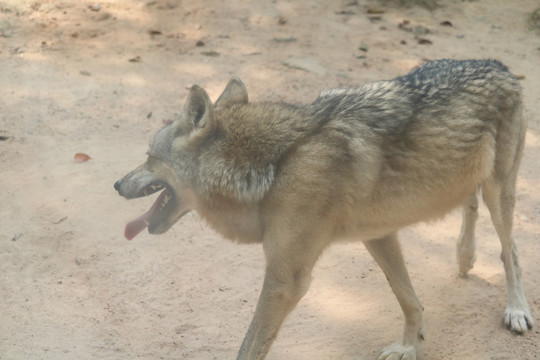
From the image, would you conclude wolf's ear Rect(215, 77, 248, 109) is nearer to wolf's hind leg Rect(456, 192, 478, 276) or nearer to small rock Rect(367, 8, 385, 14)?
wolf's hind leg Rect(456, 192, 478, 276)

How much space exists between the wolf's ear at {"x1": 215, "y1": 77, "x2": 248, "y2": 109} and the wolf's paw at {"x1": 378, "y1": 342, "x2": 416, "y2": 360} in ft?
7.09

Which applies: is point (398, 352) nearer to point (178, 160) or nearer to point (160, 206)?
Answer: point (160, 206)

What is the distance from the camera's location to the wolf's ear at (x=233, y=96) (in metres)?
4.79

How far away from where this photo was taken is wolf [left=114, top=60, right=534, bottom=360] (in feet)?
14.4

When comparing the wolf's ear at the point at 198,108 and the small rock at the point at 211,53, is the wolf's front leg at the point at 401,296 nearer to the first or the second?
the wolf's ear at the point at 198,108

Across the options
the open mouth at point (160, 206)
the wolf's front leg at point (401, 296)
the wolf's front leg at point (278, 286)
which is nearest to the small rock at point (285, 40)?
the wolf's front leg at point (401, 296)

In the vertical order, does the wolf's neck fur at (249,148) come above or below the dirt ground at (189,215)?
above

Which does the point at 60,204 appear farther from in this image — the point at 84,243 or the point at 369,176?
the point at 369,176

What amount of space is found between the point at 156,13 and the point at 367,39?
339 cm

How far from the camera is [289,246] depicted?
4328 mm

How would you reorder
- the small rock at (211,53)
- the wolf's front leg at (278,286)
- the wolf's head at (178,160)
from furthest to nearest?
the small rock at (211,53) → the wolf's head at (178,160) → the wolf's front leg at (278,286)

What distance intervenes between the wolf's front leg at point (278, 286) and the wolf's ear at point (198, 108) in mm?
906

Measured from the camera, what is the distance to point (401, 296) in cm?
520

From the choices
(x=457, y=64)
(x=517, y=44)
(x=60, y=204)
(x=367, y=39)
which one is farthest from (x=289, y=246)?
(x=517, y=44)
